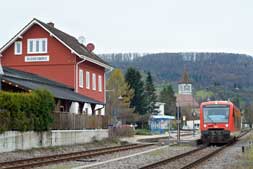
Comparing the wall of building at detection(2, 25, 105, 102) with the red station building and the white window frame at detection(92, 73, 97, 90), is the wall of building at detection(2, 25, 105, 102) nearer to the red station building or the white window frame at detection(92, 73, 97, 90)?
the red station building

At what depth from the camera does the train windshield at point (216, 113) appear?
3556 centimetres

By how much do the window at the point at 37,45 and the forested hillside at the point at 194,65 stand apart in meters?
90.1

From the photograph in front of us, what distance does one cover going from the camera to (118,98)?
74125 millimetres

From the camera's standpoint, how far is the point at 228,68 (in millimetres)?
139875

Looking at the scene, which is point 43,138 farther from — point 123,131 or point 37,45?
point 123,131

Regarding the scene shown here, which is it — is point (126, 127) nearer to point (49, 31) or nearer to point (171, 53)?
point (49, 31)

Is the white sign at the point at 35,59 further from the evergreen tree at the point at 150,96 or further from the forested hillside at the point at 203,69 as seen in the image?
the forested hillside at the point at 203,69

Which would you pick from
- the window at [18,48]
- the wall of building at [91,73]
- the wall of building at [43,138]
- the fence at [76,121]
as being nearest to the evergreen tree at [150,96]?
the wall of building at [91,73]

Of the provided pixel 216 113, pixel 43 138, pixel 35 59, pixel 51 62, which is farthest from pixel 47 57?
pixel 43 138

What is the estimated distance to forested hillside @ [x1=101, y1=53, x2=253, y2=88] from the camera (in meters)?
138

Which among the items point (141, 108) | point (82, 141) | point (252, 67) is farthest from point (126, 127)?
point (252, 67)

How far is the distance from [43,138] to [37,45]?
62.6ft

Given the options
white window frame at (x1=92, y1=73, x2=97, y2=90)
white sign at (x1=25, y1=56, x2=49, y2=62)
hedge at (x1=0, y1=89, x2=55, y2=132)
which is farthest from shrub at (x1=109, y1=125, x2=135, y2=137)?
hedge at (x1=0, y1=89, x2=55, y2=132)

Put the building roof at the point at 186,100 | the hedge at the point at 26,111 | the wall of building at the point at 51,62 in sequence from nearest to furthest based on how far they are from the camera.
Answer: the hedge at the point at 26,111 < the wall of building at the point at 51,62 < the building roof at the point at 186,100
